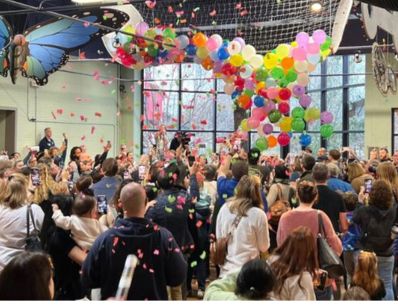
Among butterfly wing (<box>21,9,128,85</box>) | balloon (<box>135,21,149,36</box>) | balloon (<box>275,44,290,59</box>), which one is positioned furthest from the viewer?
butterfly wing (<box>21,9,128,85</box>)

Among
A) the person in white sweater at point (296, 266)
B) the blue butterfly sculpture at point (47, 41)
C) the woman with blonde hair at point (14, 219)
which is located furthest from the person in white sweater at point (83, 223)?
the blue butterfly sculpture at point (47, 41)

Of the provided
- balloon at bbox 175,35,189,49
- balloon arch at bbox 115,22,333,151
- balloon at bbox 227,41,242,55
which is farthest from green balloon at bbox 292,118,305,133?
balloon at bbox 175,35,189,49

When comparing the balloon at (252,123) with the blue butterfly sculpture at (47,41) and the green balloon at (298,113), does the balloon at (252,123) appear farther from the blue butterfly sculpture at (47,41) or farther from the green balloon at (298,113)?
the blue butterfly sculpture at (47,41)

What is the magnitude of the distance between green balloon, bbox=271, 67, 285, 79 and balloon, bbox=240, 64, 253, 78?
Result: 1.17ft

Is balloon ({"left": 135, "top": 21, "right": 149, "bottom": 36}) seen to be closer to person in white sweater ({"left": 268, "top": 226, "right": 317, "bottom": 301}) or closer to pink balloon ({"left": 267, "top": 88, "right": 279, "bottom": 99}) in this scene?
pink balloon ({"left": 267, "top": 88, "right": 279, "bottom": 99})

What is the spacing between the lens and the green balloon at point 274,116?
7.48 meters

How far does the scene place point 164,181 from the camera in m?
4.76

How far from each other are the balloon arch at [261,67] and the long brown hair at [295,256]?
4.03 meters

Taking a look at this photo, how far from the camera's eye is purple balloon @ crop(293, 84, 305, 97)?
745cm

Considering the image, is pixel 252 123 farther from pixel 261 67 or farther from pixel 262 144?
pixel 261 67

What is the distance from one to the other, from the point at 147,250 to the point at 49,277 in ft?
2.91

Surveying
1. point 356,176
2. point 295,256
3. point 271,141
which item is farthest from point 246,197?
point 271,141

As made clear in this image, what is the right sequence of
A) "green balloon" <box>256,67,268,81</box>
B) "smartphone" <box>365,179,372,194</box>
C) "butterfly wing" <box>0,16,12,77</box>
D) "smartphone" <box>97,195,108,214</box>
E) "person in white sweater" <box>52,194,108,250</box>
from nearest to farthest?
"person in white sweater" <box>52,194,108,250</box>
"smartphone" <box>97,195,108,214</box>
"smartphone" <box>365,179,372,194</box>
"green balloon" <box>256,67,268,81</box>
"butterfly wing" <box>0,16,12,77</box>

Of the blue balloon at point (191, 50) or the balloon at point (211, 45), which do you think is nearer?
the balloon at point (211, 45)
